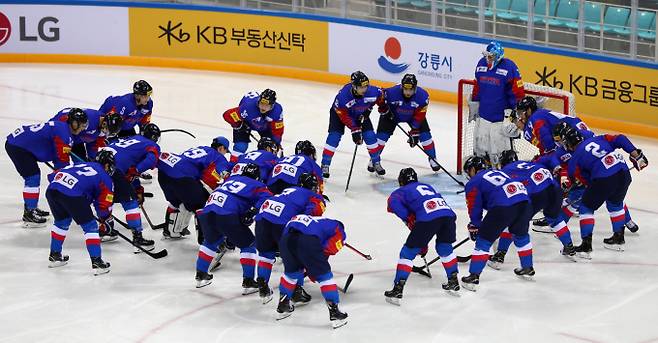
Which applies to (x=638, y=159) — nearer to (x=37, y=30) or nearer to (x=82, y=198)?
(x=82, y=198)

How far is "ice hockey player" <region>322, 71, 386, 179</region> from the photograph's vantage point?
12.5 m

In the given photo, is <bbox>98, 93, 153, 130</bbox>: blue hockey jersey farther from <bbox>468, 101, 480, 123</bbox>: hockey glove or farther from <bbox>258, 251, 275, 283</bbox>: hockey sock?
<bbox>258, 251, 275, 283</bbox>: hockey sock

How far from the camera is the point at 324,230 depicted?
872 centimetres

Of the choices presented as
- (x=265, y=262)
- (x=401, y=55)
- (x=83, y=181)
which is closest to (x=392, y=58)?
(x=401, y=55)

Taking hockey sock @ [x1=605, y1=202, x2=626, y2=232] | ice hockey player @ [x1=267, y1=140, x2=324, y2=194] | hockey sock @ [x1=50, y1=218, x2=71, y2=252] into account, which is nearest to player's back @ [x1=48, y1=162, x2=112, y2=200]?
hockey sock @ [x1=50, y1=218, x2=71, y2=252]

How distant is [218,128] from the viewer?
14.9 m

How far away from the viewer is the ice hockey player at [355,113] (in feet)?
41.0

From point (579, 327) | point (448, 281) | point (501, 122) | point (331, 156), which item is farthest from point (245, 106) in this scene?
point (579, 327)

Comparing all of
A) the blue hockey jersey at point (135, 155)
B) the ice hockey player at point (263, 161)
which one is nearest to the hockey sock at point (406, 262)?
the ice hockey player at point (263, 161)

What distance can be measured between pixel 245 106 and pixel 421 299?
3420 mm

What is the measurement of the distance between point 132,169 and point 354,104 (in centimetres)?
274

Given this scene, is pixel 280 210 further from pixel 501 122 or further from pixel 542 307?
pixel 501 122

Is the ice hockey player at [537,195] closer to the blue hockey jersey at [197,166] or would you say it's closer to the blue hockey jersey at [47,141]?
the blue hockey jersey at [197,166]

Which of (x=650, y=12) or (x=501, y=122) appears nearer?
(x=501, y=122)
